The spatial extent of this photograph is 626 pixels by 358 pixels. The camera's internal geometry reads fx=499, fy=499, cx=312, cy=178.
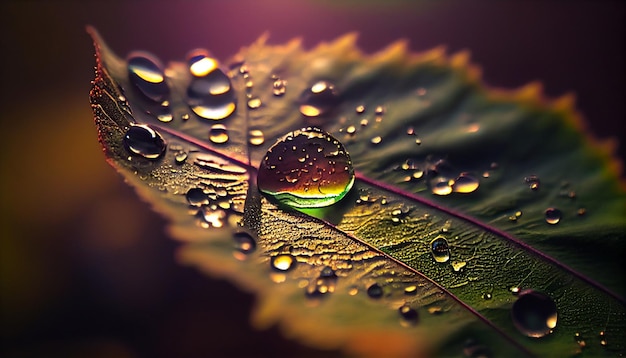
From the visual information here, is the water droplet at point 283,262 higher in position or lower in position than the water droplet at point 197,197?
lower

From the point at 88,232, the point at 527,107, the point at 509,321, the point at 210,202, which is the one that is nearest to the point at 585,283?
the point at 509,321

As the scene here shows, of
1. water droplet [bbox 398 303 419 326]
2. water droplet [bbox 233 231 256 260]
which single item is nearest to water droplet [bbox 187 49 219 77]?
water droplet [bbox 233 231 256 260]

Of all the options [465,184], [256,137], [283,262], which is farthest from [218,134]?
[465,184]

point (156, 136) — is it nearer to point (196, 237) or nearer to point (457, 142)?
point (196, 237)

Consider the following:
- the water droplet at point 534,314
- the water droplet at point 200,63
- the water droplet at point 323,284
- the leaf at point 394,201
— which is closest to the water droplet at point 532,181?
the leaf at point 394,201

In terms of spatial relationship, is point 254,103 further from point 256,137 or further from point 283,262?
point 283,262

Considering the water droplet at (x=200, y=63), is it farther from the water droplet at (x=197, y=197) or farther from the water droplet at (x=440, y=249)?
the water droplet at (x=440, y=249)
